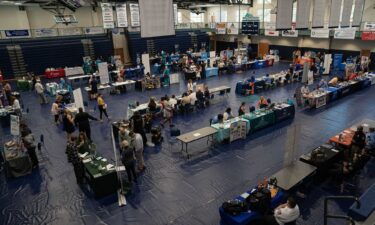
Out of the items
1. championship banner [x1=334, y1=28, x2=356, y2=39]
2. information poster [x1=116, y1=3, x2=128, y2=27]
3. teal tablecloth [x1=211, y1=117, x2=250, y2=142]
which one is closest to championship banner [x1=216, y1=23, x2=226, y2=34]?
championship banner [x1=334, y1=28, x2=356, y2=39]

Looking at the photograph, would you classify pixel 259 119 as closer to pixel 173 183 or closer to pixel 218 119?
pixel 218 119

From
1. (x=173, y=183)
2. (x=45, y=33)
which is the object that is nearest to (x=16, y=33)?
(x=45, y=33)

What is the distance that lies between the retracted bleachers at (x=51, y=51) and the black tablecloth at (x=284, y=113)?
21815 millimetres

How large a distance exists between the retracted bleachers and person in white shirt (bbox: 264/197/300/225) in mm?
25672

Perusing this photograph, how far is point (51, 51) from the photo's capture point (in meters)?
25.8

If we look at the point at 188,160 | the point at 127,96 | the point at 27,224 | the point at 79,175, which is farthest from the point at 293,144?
the point at 127,96

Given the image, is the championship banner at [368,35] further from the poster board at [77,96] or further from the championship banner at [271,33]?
the poster board at [77,96]

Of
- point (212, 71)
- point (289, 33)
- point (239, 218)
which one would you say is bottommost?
point (239, 218)

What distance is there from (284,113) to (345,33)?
15220mm

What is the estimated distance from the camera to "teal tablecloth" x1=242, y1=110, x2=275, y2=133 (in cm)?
1166

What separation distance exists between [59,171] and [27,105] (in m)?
9.58

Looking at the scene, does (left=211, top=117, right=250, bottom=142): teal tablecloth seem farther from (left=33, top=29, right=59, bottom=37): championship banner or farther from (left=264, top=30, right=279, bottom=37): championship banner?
(left=33, top=29, right=59, bottom=37): championship banner

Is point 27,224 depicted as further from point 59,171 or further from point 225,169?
point 225,169

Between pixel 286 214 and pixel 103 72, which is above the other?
pixel 103 72
